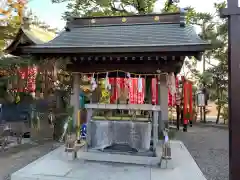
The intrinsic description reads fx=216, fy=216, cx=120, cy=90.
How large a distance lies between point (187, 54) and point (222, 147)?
4333 millimetres

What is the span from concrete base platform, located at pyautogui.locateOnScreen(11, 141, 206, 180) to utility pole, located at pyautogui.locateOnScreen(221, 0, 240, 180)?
241 centimetres

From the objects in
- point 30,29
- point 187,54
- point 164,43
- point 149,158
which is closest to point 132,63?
point 164,43

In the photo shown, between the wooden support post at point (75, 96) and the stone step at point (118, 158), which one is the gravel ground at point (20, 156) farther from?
the stone step at point (118, 158)

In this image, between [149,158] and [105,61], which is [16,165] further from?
[105,61]

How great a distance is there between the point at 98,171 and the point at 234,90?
3.54 metres

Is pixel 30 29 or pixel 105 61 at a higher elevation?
pixel 30 29

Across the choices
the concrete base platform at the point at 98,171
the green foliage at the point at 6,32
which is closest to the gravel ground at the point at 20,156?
the concrete base platform at the point at 98,171

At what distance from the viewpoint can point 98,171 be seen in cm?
478

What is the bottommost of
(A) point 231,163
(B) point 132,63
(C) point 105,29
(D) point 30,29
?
(A) point 231,163

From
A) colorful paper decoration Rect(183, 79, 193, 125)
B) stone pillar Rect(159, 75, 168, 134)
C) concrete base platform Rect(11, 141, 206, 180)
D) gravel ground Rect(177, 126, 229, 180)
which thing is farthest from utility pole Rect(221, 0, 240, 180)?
colorful paper decoration Rect(183, 79, 193, 125)

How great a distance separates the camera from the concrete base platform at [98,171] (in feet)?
14.4

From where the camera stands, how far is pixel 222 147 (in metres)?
7.71

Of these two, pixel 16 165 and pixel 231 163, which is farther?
pixel 16 165

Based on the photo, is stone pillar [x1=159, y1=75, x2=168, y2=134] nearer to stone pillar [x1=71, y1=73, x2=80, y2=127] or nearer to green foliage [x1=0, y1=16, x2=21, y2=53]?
stone pillar [x1=71, y1=73, x2=80, y2=127]
